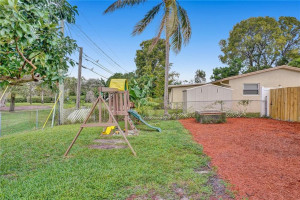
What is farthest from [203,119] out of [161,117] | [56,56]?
[56,56]

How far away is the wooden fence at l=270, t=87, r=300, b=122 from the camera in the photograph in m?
9.34

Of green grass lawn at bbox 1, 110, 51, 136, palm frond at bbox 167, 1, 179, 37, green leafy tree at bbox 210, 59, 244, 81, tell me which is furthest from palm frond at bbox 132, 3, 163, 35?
green leafy tree at bbox 210, 59, 244, 81

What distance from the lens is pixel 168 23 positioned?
10617 millimetres

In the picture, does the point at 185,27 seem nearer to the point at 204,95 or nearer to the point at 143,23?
the point at 143,23

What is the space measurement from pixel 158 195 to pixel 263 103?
12.2 metres

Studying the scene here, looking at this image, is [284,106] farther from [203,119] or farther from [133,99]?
[133,99]

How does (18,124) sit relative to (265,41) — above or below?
below

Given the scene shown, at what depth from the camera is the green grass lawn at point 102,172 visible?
9.16 feet

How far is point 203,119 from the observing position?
10367 mm

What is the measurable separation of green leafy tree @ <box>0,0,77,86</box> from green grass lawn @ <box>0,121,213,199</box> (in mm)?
1748

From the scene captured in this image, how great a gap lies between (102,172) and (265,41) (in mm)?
32374

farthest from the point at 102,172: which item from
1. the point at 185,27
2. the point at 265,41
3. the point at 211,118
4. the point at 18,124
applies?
the point at 265,41

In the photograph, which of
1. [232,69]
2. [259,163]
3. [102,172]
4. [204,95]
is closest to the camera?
[102,172]

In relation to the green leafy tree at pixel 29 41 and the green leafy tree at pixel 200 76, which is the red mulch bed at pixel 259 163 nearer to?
the green leafy tree at pixel 29 41
